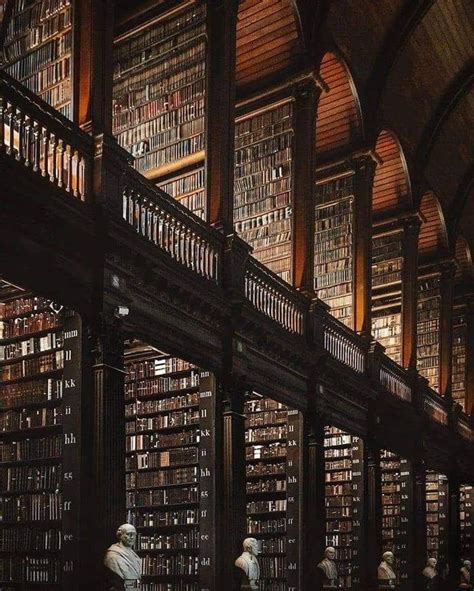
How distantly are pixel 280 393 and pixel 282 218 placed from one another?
6.64 ft

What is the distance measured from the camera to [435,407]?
1527cm

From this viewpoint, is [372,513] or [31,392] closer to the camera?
[31,392]

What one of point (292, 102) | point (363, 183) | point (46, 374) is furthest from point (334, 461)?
point (46, 374)

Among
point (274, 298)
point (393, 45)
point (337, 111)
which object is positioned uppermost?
point (393, 45)

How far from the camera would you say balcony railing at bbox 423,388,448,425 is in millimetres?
14748

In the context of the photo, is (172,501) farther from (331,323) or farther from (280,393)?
(331,323)

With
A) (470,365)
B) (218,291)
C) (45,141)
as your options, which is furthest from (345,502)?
(45,141)

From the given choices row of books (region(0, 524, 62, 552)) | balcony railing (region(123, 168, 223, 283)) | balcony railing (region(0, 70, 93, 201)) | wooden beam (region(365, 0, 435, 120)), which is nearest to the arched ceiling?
wooden beam (region(365, 0, 435, 120))

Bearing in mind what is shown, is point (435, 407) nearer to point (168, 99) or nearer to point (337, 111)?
point (337, 111)

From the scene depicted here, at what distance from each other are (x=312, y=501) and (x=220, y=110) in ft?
12.7

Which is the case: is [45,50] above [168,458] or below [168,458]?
above

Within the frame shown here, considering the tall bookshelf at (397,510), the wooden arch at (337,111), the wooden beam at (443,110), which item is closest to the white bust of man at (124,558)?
the wooden arch at (337,111)

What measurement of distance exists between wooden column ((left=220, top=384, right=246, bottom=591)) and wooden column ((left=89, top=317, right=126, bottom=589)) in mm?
1629

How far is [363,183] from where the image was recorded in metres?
12.7
